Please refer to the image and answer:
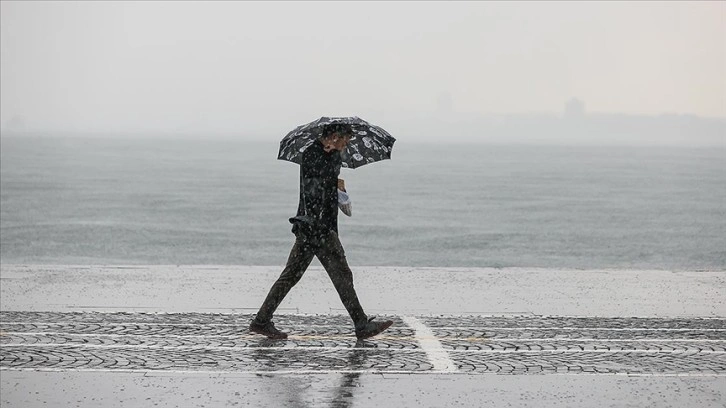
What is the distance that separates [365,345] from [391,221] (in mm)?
67856

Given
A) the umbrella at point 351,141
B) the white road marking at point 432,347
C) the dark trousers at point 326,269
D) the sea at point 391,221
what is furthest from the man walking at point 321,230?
the sea at point 391,221

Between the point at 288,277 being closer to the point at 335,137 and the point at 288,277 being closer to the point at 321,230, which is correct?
the point at 321,230

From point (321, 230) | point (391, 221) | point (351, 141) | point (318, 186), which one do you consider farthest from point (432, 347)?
point (391, 221)

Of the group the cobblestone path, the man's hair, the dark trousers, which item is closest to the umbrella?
the man's hair

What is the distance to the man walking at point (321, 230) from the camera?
347 inches

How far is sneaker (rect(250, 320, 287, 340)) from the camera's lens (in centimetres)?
914

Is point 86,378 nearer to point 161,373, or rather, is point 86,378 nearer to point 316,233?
point 161,373

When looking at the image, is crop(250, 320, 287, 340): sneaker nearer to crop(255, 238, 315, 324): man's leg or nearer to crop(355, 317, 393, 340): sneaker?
crop(255, 238, 315, 324): man's leg

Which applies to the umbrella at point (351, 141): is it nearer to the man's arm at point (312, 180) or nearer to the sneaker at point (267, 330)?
the man's arm at point (312, 180)

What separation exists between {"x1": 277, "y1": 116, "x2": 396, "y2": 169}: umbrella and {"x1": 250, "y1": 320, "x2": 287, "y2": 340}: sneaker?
1388mm

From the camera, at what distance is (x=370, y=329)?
9.12 metres

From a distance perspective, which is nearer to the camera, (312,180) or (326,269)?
(312,180)

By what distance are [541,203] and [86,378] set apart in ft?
304

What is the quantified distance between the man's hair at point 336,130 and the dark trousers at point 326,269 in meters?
0.80
